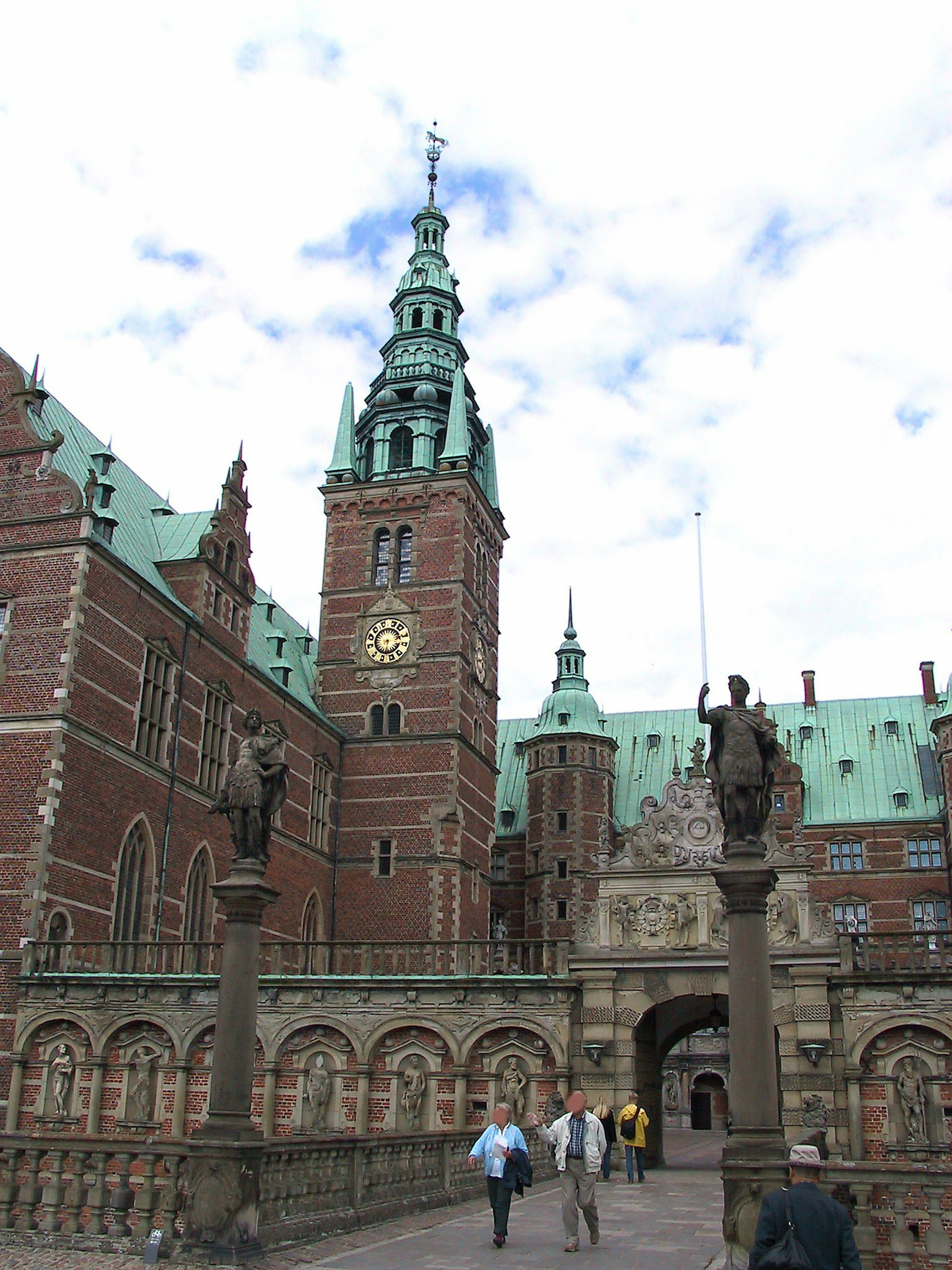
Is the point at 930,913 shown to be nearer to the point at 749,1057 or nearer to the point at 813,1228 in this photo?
the point at 749,1057

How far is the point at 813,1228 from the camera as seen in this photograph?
6344 millimetres

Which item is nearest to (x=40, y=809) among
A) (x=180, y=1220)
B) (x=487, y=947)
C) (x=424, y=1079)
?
(x=424, y=1079)

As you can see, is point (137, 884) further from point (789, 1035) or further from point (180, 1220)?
point (180, 1220)

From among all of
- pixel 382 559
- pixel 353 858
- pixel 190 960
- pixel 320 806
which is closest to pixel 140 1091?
pixel 190 960

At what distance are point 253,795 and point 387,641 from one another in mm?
26997

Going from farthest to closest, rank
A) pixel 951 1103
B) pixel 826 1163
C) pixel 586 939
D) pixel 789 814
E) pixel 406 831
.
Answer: pixel 789 814
pixel 406 831
pixel 586 939
pixel 951 1103
pixel 826 1163

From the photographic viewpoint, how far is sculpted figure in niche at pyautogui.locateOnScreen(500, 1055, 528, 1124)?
2269cm

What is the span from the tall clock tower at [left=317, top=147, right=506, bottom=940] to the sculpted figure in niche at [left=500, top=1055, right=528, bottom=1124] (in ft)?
42.2

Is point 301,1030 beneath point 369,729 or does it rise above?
beneath

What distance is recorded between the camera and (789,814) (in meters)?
45.4

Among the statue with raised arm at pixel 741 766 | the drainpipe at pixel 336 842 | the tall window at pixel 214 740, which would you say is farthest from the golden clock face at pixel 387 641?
the statue with raised arm at pixel 741 766

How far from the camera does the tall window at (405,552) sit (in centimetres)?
4059

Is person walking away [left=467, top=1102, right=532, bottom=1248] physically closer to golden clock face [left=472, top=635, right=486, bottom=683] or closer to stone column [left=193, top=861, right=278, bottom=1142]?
stone column [left=193, top=861, right=278, bottom=1142]

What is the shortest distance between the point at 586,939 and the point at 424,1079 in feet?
13.2
